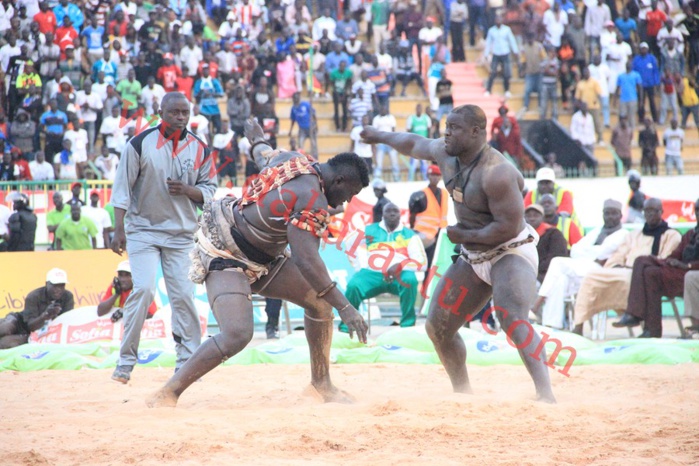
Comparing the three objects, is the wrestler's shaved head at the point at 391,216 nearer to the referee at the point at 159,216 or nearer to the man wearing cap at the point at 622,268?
the man wearing cap at the point at 622,268

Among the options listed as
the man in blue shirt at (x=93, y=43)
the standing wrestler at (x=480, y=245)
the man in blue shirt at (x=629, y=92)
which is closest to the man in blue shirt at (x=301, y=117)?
the man in blue shirt at (x=93, y=43)

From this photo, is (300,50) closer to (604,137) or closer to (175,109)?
(604,137)

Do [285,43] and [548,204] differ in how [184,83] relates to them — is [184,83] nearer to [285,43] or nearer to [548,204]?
[285,43]

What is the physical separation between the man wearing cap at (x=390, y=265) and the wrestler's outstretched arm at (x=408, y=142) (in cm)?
463

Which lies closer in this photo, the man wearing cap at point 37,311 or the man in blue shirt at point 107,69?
the man wearing cap at point 37,311

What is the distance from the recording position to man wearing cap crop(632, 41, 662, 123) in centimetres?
2227

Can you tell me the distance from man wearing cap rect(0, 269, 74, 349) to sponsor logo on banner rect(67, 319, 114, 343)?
0.96 feet

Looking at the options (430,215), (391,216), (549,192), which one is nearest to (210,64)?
(430,215)

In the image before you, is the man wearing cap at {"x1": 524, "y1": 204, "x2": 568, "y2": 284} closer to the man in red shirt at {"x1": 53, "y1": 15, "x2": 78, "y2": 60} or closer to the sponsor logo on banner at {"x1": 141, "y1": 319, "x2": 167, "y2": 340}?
the sponsor logo on banner at {"x1": 141, "y1": 319, "x2": 167, "y2": 340}

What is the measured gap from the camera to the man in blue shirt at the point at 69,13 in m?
21.3

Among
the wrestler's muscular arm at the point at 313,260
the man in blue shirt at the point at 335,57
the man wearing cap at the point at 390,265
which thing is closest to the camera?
the wrestler's muscular arm at the point at 313,260

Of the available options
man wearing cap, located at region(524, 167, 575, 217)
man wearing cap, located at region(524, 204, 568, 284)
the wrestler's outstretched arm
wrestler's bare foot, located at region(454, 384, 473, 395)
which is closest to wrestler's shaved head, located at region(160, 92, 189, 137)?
the wrestler's outstretched arm

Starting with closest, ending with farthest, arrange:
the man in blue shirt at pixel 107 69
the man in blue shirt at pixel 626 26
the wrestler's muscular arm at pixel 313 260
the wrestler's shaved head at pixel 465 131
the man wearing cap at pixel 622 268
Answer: the wrestler's muscular arm at pixel 313 260
the wrestler's shaved head at pixel 465 131
the man wearing cap at pixel 622 268
the man in blue shirt at pixel 107 69
the man in blue shirt at pixel 626 26

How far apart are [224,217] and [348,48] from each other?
17.0 m
